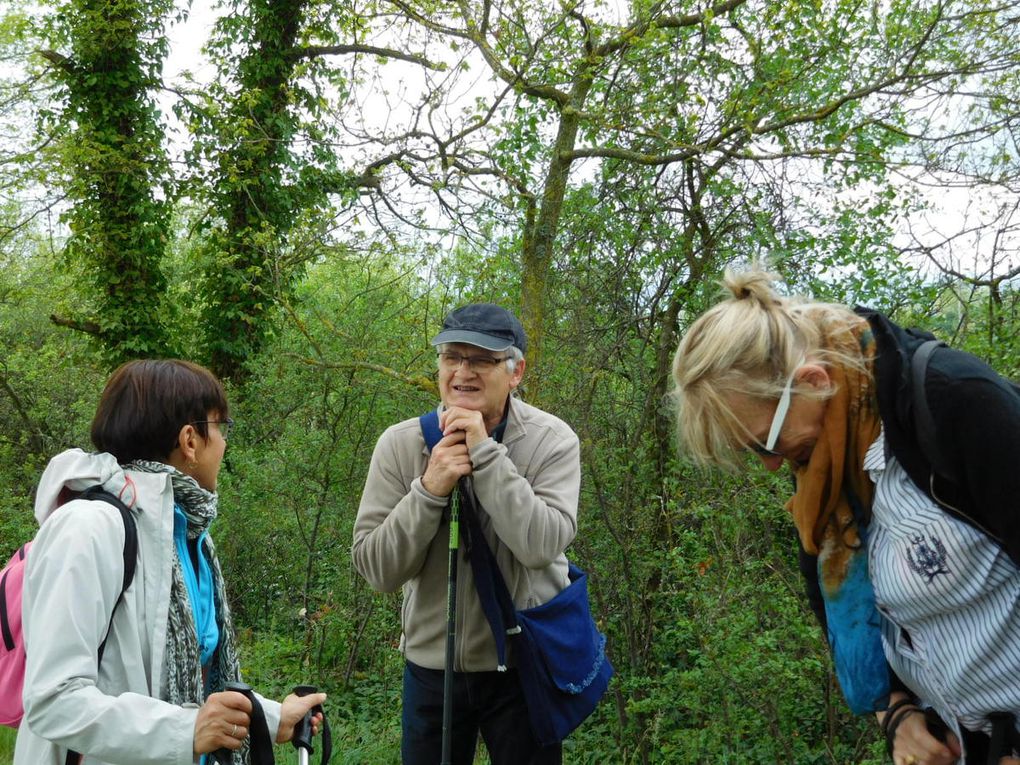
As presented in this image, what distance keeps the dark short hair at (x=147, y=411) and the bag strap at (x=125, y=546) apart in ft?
0.67

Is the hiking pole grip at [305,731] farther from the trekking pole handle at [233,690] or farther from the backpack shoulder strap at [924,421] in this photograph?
the backpack shoulder strap at [924,421]

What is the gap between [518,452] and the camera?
10.4 feet

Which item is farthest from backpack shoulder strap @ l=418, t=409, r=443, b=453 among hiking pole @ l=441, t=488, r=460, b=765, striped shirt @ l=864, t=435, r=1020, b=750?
striped shirt @ l=864, t=435, r=1020, b=750

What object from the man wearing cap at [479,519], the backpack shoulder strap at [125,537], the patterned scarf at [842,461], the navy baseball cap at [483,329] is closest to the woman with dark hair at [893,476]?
the patterned scarf at [842,461]

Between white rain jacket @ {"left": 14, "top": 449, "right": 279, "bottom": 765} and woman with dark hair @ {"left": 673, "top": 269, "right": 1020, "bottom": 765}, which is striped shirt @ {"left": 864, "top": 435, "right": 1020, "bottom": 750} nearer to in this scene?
woman with dark hair @ {"left": 673, "top": 269, "right": 1020, "bottom": 765}

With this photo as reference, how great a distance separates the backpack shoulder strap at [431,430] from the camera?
3.13 metres

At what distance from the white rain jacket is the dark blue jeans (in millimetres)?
1088

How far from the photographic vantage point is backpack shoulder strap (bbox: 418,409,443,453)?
3.13 meters

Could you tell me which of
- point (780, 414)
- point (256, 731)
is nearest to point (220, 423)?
point (256, 731)

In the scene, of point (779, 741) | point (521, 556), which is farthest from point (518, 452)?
point (779, 741)

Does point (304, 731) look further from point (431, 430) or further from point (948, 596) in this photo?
point (948, 596)

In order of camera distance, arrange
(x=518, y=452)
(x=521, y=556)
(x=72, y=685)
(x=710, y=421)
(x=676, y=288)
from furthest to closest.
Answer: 1. (x=676, y=288)
2. (x=518, y=452)
3. (x=521, y=556)
4. (x=710, y=421)
5. (x=72, y=685)

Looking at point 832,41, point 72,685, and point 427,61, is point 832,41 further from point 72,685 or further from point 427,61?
point 72,685

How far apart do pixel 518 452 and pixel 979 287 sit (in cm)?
317
